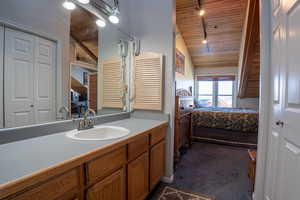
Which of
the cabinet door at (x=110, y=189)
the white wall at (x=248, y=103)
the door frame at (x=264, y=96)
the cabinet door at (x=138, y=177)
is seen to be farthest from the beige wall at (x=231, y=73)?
the cabinet door at (x=110, y=189)

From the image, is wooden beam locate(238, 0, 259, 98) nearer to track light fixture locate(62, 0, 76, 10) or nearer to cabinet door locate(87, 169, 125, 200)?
track light fixture locate(62, 0, 76, 10)

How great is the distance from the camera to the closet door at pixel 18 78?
109 cm

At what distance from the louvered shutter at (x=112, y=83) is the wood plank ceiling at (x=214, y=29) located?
8.72ft

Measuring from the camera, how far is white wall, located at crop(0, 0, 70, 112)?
3.66 ft

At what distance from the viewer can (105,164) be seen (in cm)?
105

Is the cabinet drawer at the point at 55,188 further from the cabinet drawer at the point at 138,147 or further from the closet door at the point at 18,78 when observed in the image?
the closet door at the point at 18,78

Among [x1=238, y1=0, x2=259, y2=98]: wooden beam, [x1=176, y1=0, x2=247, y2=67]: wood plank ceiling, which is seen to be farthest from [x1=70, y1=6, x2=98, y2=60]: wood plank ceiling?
[x1=176, y1=0, x2=247, y2=67]: wood plank ceiling

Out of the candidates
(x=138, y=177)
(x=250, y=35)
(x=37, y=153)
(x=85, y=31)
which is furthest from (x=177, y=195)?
(x=250, y=35)

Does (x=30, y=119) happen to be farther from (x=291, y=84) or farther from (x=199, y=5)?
(x=199, y=5)

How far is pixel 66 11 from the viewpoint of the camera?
4.92 ft

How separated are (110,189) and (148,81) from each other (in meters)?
1.38

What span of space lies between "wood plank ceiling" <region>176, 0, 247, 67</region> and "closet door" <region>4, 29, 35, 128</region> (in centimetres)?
355

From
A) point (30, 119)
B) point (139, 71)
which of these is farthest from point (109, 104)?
point (30, 119)

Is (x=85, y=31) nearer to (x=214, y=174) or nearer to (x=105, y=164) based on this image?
(x=105, y=164)
